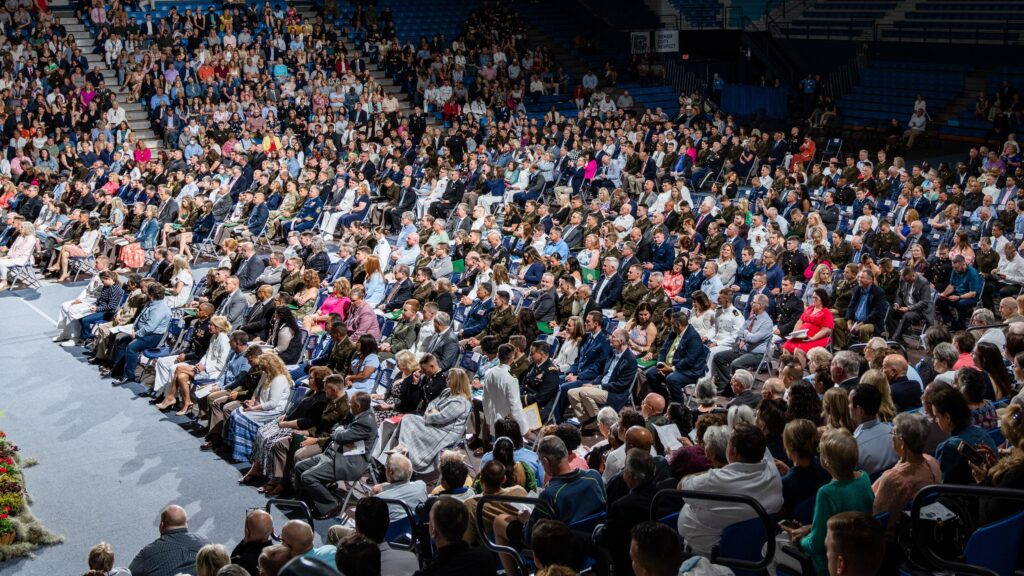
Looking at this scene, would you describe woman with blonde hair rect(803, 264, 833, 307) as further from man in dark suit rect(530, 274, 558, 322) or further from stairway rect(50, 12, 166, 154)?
stairway rect(50, 12, 166, 154)

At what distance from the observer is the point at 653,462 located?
18.6ft

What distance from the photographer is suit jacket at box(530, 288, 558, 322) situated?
1123 centimetres

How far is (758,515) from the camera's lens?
199 inches

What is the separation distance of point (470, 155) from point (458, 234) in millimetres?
6963

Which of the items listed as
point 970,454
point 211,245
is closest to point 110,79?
point 211,245

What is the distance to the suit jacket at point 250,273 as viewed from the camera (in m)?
13.7

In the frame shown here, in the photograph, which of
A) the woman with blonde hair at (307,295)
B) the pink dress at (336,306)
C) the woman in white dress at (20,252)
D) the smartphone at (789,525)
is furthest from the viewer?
the woman in white dress at (20,252)

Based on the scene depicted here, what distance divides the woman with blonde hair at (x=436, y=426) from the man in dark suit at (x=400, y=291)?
390 centimetres

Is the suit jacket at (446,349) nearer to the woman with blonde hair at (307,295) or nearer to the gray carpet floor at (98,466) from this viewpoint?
the gray carpet floor at (98,466)

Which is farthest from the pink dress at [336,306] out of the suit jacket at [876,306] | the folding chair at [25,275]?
the folding chair at [25,275]

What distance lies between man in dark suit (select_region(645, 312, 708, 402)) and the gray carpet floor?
355cm

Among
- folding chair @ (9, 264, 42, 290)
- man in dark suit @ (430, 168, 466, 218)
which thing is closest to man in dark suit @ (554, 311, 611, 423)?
man in dark suit @ (430, 168, 466, 218)

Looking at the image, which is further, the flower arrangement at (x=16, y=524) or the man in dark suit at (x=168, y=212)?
the man in dark suit at (x=168, y=212)

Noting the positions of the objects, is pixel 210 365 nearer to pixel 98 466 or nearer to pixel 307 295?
pixel 98 466
